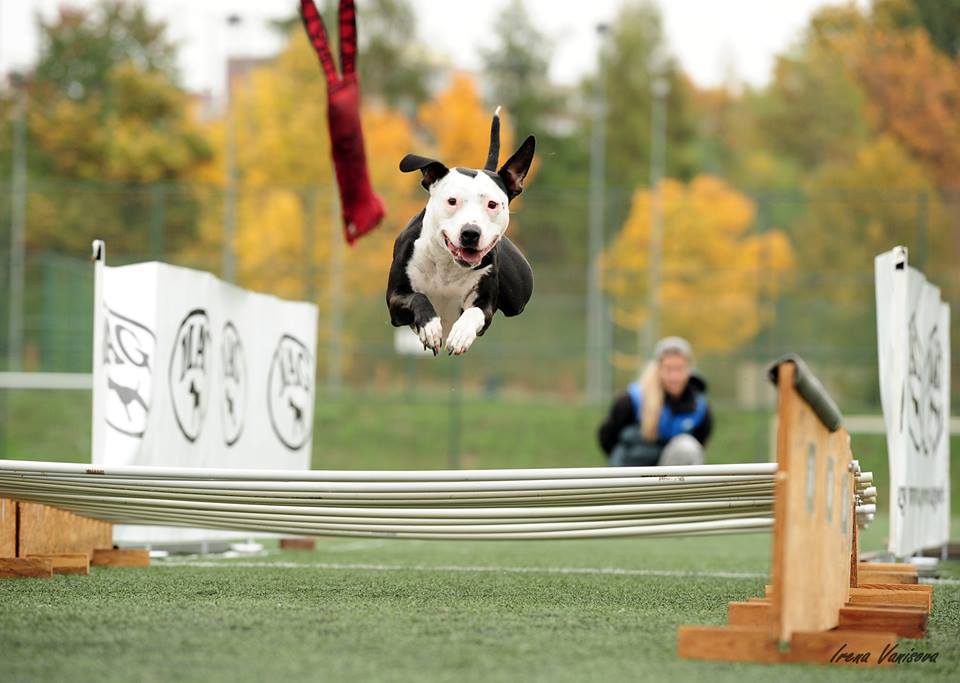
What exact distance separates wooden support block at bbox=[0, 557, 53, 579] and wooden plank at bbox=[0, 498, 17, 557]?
15 centimetres

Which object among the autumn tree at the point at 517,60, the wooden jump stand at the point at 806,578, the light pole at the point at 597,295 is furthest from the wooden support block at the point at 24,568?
the autumn tree at the point at 517,60

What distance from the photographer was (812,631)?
4910 mm

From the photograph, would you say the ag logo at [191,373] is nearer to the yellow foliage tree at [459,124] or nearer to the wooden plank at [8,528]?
the wooden plank at [8,528]

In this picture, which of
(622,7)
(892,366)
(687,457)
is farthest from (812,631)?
(622,7)

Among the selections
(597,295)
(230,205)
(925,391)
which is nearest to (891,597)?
(925,391)

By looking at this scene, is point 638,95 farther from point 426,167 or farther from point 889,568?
point 426,167

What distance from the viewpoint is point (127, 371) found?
8.25 m

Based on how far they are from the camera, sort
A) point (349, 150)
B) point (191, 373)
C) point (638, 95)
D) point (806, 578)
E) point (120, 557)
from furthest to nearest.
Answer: point (638, 95)
point (191, 373)
point (349, 150)
point (120, 557)
point (806, 578)

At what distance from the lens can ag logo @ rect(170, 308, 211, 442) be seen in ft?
28.3

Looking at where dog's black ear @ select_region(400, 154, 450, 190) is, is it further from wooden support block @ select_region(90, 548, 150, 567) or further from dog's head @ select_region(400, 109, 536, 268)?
wooden support block @ select_region(90, 548, 150, 567)

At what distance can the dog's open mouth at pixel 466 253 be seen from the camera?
6336 millimetres

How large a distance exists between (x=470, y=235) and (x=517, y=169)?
44 centimetres

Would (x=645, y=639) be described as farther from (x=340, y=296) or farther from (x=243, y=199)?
(x=243, y=199)

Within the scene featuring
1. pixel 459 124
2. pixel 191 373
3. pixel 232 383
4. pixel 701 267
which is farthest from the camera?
pixel 459 124
